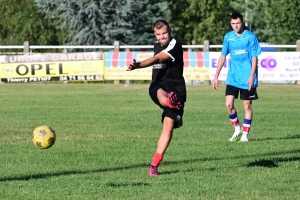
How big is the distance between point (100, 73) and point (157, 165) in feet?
74.1

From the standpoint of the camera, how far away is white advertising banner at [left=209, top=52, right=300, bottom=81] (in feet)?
95.7

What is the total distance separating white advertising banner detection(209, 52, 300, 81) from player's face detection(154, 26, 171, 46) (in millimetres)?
20677

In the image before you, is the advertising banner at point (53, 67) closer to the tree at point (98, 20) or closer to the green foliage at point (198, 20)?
the tree at point (98, 20)

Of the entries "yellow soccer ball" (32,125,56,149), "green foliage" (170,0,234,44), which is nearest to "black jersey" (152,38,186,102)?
"yellow soccer ball" (32,125,56,149)

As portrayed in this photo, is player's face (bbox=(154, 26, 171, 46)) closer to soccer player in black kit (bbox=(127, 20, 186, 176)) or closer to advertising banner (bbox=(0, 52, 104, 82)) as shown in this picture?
soccer player in black kit (bbox=(127, 20, 186, 176))

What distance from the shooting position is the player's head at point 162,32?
28.0 feet

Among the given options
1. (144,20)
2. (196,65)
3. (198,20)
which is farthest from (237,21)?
(198,20)

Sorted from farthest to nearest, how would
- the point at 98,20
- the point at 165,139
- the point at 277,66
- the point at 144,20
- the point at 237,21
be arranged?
the point at 144,20, the point at 98,20, the point at 277,66, the point at 237,21, the point at 165,139

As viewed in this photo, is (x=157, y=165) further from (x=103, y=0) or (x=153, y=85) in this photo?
(x=103, y=0)

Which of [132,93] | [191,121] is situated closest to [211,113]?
[191,121]

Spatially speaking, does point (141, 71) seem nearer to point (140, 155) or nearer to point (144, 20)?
point (144, 20)

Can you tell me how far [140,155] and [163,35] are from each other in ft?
7.85

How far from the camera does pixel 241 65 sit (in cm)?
1265

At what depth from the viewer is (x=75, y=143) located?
39.1 ft
